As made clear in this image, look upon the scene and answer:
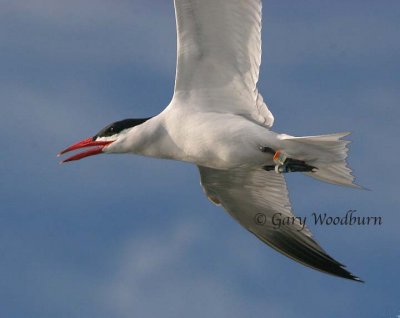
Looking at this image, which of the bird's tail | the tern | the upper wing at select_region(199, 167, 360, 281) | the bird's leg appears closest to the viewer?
the bird's tail

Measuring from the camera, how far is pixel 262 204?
41.4 ft

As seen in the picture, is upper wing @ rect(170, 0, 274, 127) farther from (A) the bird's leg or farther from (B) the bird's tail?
(B) the bird's tail

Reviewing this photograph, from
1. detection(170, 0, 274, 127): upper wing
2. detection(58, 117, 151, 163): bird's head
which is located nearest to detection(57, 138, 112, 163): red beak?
detection(58, 117, 151, 163): bird's head

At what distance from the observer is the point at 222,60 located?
11.0 meters

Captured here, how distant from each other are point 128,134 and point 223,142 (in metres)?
1.40

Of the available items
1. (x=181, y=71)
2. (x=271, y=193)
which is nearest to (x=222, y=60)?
(x=181, y=71)

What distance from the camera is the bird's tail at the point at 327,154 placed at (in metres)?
10.4

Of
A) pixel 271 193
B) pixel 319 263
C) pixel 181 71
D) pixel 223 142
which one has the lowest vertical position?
pixel 319 263

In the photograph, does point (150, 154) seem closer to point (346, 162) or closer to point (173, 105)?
point (173, 105)

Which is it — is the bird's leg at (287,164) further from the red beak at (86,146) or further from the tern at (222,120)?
the red beak at (86,146)

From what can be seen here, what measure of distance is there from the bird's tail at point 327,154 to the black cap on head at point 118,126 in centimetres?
201

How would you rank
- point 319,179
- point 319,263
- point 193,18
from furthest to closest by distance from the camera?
A: point 319,263
point 319,179
point 193,18

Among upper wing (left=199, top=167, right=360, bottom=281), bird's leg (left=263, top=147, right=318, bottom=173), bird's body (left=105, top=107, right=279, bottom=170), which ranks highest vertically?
bird's body (left=105, top=107, right=279, bottom=170)

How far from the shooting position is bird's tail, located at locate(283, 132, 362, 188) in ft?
34.1
